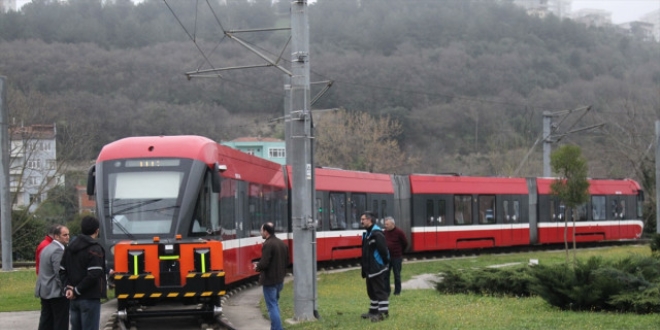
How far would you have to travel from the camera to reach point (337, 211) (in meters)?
31.2

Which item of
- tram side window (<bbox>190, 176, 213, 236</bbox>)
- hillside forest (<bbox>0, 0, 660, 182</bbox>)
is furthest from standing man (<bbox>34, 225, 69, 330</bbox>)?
hillside forest (<bbox>0, 0, 660, 182</bbox>)

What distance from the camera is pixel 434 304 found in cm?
1783

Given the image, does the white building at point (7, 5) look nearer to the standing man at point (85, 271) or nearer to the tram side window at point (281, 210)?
the tram side window at point (281, 210)

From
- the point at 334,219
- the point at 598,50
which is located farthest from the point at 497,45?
the point at 334,219

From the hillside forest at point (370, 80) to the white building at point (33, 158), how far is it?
0.88 metres

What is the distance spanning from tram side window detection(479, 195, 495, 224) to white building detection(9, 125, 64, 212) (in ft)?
66.9

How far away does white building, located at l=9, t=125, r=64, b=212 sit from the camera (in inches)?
1780

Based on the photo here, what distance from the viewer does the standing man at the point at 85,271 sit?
456 inches

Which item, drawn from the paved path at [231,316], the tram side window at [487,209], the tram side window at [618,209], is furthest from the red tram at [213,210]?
the tram side window at [618,209]

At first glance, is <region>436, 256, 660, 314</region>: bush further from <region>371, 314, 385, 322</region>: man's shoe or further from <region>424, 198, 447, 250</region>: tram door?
<region>424, 198, 447, 250</region>: tram door

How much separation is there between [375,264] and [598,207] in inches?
1247

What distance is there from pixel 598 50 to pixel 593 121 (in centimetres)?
3017

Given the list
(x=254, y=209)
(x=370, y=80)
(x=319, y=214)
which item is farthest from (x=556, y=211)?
(x=370, y=80)

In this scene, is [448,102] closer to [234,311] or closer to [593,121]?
[593,121]
